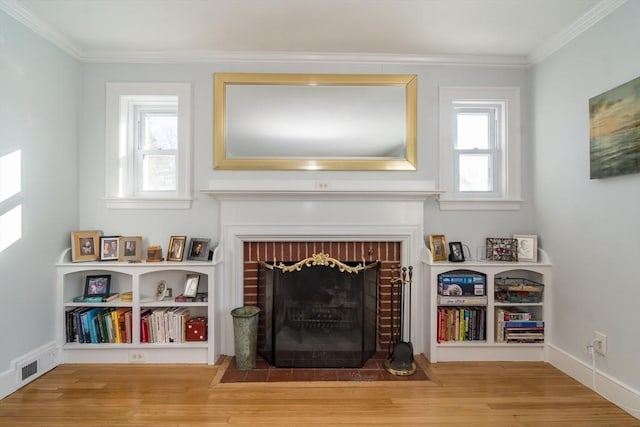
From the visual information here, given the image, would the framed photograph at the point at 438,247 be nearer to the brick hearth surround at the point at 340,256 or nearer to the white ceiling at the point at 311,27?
the brick hearth surround at the point at 340,256

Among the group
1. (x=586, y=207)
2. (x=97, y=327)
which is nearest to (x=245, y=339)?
(x=97, y=327)

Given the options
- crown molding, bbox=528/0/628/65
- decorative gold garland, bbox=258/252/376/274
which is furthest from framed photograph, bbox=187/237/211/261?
crown molding, bbox=528/0/628/65

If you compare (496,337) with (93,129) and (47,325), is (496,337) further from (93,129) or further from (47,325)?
(93,129)

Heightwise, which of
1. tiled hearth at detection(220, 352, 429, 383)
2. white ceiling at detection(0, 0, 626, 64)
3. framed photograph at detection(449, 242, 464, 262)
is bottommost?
tiled hearth at detection(220, 352, 429, 383)

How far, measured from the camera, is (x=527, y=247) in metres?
2.88

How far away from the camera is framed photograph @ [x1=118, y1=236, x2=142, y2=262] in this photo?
9.29 ft

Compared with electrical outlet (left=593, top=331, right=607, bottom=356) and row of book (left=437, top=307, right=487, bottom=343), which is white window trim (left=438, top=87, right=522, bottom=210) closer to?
row of book (left=437, top=307, right=487, bottom=343)

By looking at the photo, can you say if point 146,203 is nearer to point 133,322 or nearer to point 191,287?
point 191,287

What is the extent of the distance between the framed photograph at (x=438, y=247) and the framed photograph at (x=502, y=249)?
41cm

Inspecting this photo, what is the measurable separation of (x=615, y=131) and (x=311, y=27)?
2105 millimetres

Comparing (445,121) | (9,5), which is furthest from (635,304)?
(9,5)

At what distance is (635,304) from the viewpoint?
81.2 inches

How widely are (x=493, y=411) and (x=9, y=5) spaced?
13.1ft

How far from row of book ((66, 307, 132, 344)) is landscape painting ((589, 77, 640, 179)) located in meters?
3.57
